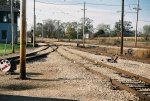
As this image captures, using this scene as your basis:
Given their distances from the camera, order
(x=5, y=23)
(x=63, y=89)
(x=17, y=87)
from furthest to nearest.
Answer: (x=5, y=23)
(x=17, y=87)
(x=63, y=89)

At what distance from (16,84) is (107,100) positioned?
4.81 m

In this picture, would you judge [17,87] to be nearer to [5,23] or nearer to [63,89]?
[63,89]

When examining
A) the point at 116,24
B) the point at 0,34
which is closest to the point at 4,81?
the point at 0,34

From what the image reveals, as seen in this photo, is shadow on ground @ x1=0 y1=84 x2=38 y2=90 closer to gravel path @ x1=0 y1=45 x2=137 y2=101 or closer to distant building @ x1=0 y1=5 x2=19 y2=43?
gravel path @ x1=0 y1=45 x2=137 y2=101

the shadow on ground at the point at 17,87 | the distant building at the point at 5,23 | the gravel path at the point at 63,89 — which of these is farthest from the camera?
the distant building at the point at 5,23

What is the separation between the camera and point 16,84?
14.3m

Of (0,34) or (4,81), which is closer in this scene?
(4,81)

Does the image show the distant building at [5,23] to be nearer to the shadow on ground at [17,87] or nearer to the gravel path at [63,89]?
the gravel path at [63,89]

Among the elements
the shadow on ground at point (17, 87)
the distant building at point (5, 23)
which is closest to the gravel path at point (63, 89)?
the shadow on ground at point (17, 87)

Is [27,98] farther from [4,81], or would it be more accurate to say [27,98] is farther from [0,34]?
[0,34]

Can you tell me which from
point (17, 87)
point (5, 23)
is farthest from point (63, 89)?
point (5, 23)

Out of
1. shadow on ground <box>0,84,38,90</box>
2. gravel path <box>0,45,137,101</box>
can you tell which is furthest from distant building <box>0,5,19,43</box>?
shadow on ground <box>0,84,38,90</box>

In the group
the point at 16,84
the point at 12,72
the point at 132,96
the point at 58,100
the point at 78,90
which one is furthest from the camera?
the point at 12,72

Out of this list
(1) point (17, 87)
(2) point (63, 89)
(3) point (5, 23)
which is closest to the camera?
(2) point (63, 89)
